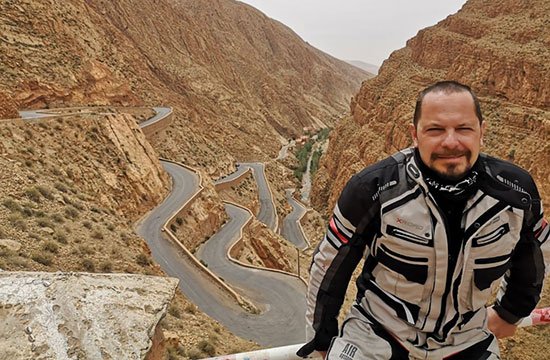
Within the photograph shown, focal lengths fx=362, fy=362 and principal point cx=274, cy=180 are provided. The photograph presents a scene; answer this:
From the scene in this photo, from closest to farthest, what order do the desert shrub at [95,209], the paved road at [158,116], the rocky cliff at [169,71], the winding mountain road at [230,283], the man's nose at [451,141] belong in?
Result: the man's nose at [451,141] → the desert shrub at [95,209] → the winding mountain road at [230,283] → the rocky cliff at [169,71] → the paved road at [158,116]

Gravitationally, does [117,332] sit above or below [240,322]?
above

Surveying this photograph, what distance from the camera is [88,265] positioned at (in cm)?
789

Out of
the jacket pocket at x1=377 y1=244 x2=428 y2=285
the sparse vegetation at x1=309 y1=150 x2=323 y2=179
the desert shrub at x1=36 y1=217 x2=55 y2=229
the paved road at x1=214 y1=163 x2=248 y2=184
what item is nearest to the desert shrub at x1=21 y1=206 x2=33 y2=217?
the desert shrub at x1=36 y1=217 x2=55 y2=229

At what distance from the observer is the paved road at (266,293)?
11867 millimetres

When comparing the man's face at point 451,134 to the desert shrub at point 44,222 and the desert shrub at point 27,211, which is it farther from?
the desert shrub at point 27,211

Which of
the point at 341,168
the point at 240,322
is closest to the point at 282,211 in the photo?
the point at 341,168

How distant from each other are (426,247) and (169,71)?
56.2 metres

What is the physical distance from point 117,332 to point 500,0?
160 feet

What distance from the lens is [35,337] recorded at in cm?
179

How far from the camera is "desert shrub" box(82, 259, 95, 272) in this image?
7.82 m

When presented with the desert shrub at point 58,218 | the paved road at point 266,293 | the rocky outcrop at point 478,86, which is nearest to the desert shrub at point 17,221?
the desert shrub at point 58,218

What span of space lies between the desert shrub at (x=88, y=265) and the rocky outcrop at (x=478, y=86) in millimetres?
22030

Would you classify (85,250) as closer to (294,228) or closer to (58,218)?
(58,218)

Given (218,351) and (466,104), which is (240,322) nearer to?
(218,351)
